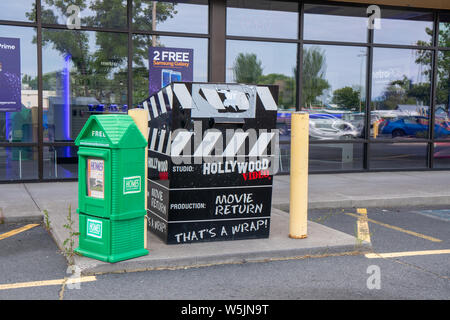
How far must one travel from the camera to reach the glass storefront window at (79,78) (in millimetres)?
10016

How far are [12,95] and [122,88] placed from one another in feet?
6.73

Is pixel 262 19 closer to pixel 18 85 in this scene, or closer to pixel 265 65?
pixel 265 65

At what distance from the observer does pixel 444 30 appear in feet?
41.2

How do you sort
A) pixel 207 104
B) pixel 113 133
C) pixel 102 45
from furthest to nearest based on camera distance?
pixel 102 45
pixel 207 104
pixel 113 133

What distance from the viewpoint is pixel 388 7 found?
1208 cm

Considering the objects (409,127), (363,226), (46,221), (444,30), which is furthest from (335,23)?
(46,221)

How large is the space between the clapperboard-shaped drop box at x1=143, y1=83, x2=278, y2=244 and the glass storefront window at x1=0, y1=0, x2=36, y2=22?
531 centimetres

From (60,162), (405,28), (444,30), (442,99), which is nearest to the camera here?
(60,162)

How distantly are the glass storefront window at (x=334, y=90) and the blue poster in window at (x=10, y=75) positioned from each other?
19.4ft

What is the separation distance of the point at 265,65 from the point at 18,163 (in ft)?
17.9

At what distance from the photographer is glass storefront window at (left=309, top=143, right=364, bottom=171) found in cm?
1176

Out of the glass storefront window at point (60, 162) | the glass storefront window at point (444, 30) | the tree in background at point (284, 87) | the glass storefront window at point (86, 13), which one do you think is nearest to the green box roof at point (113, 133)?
the glass storefront window at point (60, 162)

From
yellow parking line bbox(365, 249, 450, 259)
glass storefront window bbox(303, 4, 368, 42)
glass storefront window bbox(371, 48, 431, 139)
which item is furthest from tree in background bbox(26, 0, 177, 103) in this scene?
yellow parking line bbox(365, 249, 450, 259)

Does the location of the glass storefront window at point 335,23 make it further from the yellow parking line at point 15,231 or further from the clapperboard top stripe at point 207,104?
the yellow parking line at point 15,231
